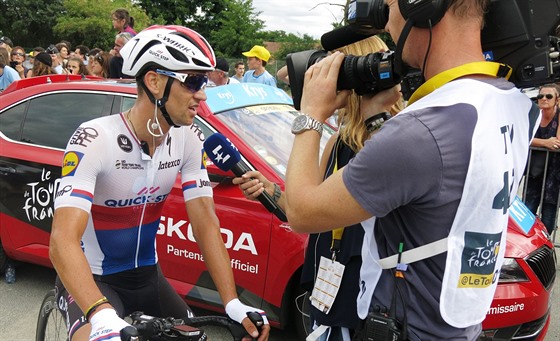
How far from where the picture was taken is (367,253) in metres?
1.47

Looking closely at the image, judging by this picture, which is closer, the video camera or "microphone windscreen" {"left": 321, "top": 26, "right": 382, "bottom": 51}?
the video camera

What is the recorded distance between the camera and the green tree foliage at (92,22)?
4153 cm

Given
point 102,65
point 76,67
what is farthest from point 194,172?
point 76,67

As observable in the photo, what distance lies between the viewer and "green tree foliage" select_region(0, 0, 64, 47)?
52500 millimetres

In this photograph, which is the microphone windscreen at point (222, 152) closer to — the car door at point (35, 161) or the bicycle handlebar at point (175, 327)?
the bicycle handlebar at point (175, 327)

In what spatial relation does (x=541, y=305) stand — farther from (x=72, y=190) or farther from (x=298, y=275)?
(x=72, y=190)

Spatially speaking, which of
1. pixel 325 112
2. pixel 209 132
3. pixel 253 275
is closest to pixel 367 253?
pixel 325 112

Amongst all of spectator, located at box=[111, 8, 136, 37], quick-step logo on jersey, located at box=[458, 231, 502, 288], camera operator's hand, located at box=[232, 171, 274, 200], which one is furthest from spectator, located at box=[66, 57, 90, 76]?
quick-step logo on jersey, located at box=[458, 231, 502, 288]

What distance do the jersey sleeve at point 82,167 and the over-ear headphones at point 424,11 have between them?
1376mm

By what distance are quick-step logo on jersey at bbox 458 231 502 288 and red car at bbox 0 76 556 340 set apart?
178 cm

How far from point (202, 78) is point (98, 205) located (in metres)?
0.74

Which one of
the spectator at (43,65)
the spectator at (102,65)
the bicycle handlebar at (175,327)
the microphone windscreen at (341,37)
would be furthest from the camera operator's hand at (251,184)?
the spectator at (43,65)

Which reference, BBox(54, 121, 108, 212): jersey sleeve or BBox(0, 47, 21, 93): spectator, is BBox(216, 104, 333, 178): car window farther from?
BBox(0, 47, 21, 93): spectator

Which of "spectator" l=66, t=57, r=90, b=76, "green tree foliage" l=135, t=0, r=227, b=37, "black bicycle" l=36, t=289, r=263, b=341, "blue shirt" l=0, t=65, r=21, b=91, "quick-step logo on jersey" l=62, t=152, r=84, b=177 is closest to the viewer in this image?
"black bicycle" l=36, t=289, r=263, b=341
